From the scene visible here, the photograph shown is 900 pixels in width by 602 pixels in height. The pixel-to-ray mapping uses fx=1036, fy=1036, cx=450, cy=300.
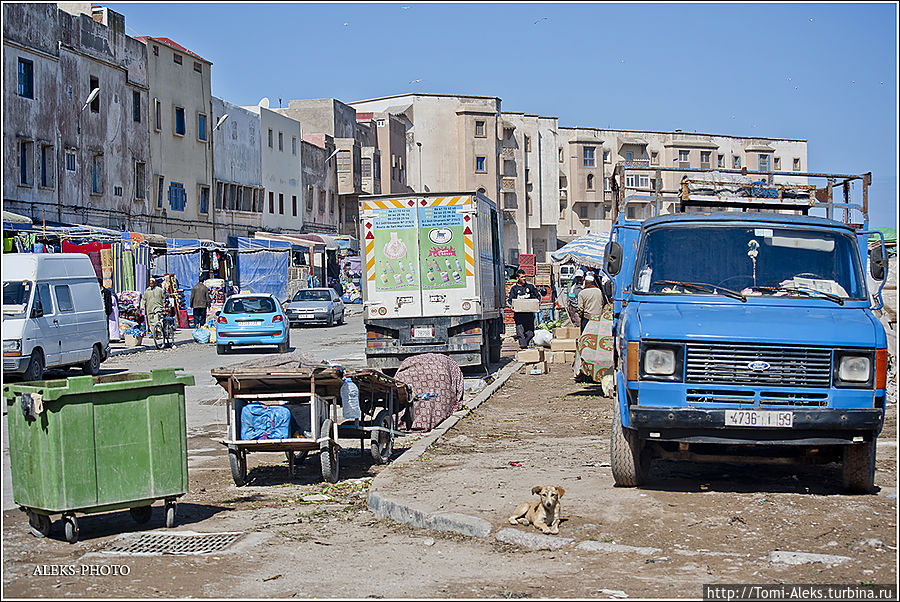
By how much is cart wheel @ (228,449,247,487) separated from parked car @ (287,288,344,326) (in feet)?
99.5

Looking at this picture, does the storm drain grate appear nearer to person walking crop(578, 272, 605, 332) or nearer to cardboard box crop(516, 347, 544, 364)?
cardboard box crop(516, 347, 544, 364)

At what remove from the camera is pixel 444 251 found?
1997 cm

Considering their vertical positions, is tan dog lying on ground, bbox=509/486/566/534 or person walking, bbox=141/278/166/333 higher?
person walking, bbox=141/278/166/333

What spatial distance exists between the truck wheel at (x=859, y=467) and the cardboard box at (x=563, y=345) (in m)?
13.3

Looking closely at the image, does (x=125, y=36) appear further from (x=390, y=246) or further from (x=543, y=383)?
(x=543, y=383)

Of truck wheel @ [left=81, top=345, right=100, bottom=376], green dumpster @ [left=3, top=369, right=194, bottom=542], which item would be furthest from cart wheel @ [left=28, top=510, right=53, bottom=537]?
truck wheel @ [left=81, top=345, right=100, bottom=376]

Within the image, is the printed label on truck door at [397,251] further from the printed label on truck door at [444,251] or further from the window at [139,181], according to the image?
the window at [139,181]

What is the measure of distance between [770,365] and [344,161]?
60.8 metres

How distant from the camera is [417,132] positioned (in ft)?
282

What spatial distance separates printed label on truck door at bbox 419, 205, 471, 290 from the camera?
1995 cm

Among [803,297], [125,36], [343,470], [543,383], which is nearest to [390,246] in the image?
[543,383]

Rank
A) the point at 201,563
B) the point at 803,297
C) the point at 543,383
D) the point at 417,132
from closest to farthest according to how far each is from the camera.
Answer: the point at 201,563 < the point at 803,297 < the point at 543,383 < the point at 417,132

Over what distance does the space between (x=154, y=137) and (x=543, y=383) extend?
2933 centimetres

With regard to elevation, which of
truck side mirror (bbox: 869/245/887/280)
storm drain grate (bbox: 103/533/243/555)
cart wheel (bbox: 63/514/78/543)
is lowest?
storm drain grate (bbox: 103/533/243/555)
